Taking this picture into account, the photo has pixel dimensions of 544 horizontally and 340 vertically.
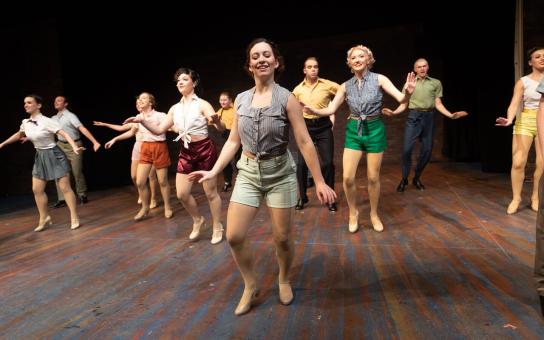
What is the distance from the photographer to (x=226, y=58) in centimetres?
942

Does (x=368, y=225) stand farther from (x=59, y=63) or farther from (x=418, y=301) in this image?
(x=59, y=63)

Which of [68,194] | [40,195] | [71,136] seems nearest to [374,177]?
[68,194]

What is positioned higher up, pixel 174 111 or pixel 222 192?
pixel 174 111

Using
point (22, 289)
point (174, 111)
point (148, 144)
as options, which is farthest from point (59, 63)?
point (22, 289)

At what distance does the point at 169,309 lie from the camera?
7.72 feet

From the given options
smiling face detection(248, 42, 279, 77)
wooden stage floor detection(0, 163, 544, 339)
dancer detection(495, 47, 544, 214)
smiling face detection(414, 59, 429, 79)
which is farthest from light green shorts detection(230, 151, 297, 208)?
smiling face detection(414, 59, 429, 79)

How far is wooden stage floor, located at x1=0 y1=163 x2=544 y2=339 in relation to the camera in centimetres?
209

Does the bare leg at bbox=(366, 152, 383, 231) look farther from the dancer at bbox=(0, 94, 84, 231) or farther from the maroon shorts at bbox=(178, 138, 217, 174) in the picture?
the dancer at bbox=(0, 94, 84, 231)

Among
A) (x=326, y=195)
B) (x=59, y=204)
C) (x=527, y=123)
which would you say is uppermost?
(x=527, y=123)

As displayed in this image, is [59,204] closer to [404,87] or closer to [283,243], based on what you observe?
[283,243]

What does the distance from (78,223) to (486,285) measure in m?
3.99

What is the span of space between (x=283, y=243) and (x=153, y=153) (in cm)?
285

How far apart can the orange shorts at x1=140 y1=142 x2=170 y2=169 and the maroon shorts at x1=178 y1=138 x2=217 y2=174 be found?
3.66 ft

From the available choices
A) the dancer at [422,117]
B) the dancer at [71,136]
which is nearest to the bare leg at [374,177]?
the dancer at [422,117]
